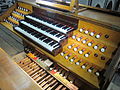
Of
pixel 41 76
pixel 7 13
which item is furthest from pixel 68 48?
pixel 7 13

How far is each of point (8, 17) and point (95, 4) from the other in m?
2.61

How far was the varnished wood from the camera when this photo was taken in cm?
113

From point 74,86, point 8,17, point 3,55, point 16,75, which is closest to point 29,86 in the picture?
point 16,75

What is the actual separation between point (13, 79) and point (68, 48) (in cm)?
87

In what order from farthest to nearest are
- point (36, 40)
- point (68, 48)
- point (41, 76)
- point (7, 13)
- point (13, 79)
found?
point (7, 13), point (41, 76), point (36, 40), point (68, 48), point (13, 79)

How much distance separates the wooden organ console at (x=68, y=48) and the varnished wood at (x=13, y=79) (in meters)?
0.28

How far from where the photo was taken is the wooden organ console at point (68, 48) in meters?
1.33

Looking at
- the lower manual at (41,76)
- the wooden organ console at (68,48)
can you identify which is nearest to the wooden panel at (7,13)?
the wooden organ console at (68,48)

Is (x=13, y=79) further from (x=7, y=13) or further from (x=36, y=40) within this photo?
(x=7, y=13)

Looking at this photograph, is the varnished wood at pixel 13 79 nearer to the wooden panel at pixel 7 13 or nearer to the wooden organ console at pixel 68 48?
the wooden organ console at pixel 68 48

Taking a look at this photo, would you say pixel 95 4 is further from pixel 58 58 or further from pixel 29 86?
pixel 29 86

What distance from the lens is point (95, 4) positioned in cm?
322

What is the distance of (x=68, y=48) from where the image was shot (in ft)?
5.38

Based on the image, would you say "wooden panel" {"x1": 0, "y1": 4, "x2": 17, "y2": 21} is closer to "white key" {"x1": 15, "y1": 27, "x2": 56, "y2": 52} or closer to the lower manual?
"white key" {"x1": 15, "y1": 27, "x2": 56, "y2": 52}
